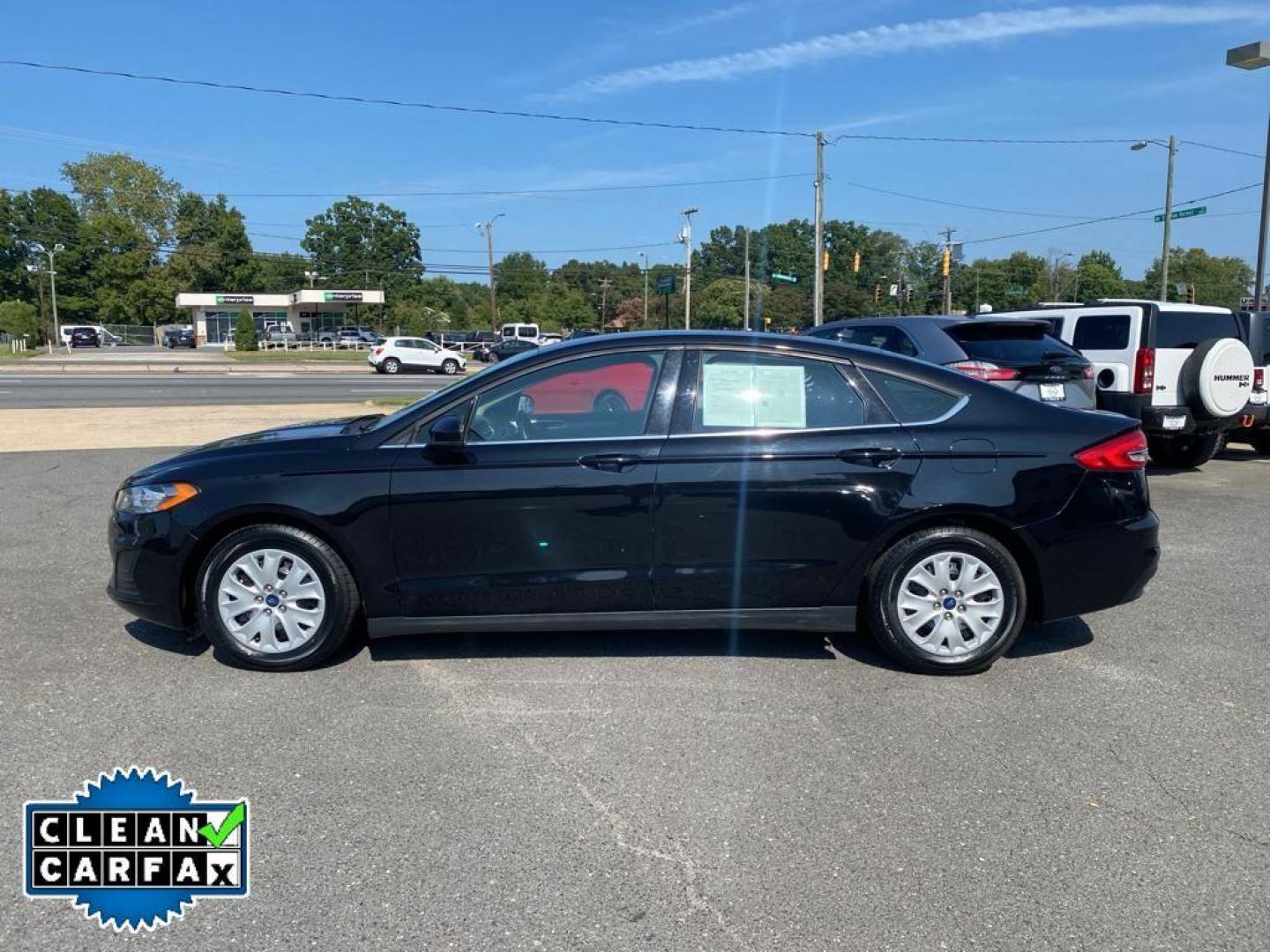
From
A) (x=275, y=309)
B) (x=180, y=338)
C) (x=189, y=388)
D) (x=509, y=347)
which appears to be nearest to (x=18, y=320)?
(x=180, y=338)

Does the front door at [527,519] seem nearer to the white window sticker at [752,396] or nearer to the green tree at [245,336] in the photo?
the white window sticker at [752,396]

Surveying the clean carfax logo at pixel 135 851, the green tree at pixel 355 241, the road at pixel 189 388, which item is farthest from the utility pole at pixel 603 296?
the clean carfax logo at pixel 135 851

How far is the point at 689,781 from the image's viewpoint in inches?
133

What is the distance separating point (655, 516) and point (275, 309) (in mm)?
90201

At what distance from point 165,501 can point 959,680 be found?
3.75 m

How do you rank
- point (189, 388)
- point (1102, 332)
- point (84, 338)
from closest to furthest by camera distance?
point (1102, 332) → point (189, 388) → point (84, 338)

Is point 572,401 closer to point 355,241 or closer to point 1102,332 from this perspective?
point 1102,332

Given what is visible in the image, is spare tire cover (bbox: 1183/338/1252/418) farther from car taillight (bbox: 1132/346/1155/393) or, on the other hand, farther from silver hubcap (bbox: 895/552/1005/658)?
silver hubcap (bbox: 895/552/1005/658)

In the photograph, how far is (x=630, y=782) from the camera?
3.37m

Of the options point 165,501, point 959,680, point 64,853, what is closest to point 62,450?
point 165,501

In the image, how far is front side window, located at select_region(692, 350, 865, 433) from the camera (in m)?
4.35

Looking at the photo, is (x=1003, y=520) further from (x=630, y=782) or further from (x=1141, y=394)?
(x=1141, y=394)

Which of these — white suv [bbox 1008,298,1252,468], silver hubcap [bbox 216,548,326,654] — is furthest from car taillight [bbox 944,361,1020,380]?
silver hubcap [bbox 216,548,326,654]

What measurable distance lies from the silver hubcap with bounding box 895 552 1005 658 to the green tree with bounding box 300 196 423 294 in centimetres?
11659
